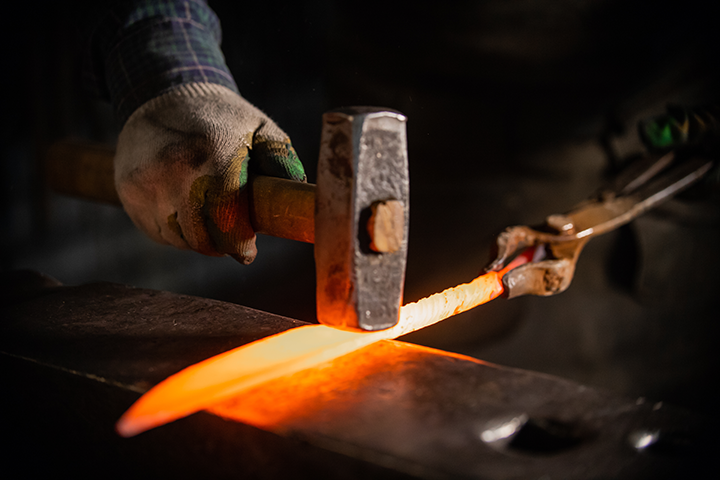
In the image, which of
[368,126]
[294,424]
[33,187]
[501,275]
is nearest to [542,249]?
[501,275]

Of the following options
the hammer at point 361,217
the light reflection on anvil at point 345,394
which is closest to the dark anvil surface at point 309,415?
the light reflection on anvil at point 345,394

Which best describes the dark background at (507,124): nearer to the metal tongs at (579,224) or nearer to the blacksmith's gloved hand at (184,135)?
the metal tongs at (579,224)

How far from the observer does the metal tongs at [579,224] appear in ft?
3.79

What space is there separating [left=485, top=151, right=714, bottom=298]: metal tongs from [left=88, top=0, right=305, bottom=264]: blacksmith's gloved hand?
51 cm

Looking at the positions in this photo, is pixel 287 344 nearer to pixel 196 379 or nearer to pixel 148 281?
pixel 196 379

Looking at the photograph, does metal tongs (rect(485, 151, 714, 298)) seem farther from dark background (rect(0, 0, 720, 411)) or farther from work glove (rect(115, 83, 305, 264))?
work glove (rect(115, 83, 305, 264))

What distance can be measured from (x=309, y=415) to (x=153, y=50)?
96cm

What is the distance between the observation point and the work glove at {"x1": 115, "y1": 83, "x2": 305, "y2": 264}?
968mm

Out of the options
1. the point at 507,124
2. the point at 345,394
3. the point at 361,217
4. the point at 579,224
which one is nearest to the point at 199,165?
the point at 361,217

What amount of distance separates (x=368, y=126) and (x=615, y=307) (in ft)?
5.29

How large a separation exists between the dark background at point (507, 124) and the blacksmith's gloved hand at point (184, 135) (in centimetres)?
29

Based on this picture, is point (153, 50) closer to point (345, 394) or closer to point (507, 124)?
point (345, 394)

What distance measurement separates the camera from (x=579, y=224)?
1291 mm

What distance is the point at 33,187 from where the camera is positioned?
2.32 metres
